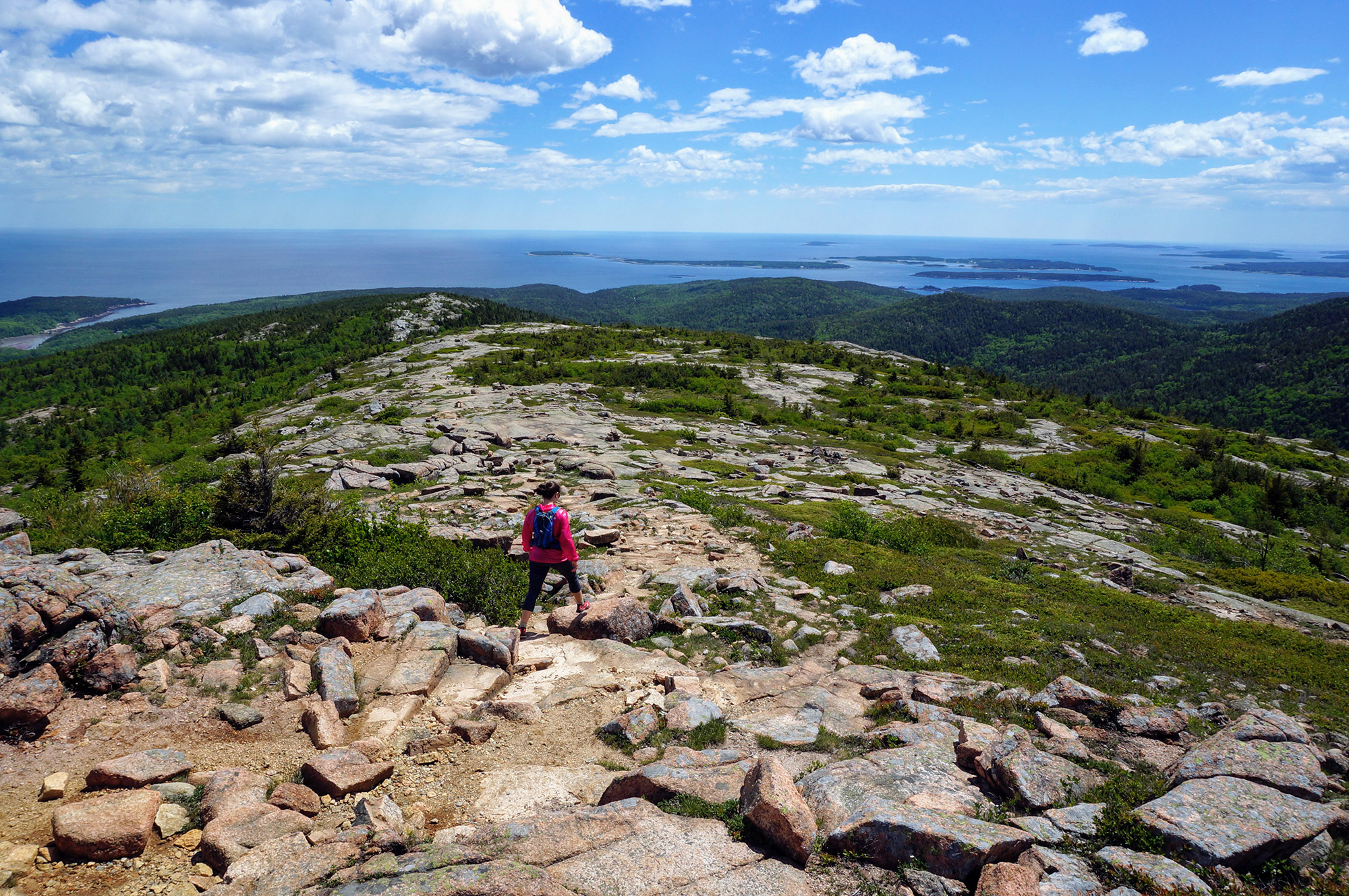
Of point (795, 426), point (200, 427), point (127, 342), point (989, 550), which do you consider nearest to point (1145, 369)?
point (795, 426)

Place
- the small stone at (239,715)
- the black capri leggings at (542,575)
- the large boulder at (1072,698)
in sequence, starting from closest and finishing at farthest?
the small stone at (239,715) → the large boulder at (1072,698) → the black capri leggings at (542,575)

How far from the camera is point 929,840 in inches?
185

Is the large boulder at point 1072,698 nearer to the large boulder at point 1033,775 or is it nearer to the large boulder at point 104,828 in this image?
the large boulder at point 1033,775

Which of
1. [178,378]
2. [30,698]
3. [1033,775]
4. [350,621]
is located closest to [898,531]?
[1033,775]

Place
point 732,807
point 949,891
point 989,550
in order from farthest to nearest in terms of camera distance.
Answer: point 989,550
point 732,807
point 949,891

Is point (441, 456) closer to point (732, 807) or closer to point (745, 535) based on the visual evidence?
point (745, 535)

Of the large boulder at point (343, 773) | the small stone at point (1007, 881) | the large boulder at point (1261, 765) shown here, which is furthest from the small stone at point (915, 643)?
the large boulder at point (343, 773)

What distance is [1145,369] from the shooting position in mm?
167250

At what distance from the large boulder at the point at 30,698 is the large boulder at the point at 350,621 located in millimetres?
2671

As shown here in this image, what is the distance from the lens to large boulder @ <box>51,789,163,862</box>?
4.58 m

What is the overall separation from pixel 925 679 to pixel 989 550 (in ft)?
33.0

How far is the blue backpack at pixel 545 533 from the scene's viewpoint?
32.9 feet

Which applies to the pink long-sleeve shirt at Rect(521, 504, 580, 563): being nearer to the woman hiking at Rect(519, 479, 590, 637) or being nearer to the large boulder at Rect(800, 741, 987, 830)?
the woman hiking at Rect(519, 479, 590, 637)

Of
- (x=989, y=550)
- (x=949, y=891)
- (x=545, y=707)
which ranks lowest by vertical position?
(x=989, y=550)
